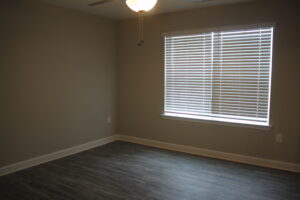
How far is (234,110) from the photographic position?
3.88 meters

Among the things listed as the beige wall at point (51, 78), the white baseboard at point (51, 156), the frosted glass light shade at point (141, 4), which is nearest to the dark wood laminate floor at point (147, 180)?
the white baseboard at point (51, 156)

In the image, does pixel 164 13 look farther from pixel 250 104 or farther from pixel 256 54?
pixel 250 104

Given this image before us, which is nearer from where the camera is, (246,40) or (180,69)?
(246,40)

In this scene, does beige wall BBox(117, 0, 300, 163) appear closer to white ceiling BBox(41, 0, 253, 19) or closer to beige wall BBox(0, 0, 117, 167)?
white ceiling BBox(41, 0, 253, 19)

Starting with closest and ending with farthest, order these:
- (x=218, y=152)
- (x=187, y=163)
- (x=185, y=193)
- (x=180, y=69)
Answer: (x=185, y=193) → (x=187, y=163) → (x=218, y=152) → (x=180, y=69)

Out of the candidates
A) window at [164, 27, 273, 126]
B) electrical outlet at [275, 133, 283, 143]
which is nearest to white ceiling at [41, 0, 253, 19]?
window at [164, 27, 273, 126]

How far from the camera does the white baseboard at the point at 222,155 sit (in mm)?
3545

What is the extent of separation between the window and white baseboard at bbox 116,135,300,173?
535mm

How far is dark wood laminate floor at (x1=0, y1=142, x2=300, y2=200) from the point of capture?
281cm

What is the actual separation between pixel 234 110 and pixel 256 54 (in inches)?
35.1

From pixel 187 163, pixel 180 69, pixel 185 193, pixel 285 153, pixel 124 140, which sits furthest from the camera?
pixel 124 140

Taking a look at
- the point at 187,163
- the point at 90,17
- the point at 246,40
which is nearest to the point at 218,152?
the point at 187,163

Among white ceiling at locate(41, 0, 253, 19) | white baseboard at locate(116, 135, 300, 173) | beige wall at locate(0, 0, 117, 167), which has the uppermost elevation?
white ceiling at locate(41, 0, 253, 19)

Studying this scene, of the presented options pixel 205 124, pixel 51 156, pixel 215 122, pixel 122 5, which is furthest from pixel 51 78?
pixel 215 122
